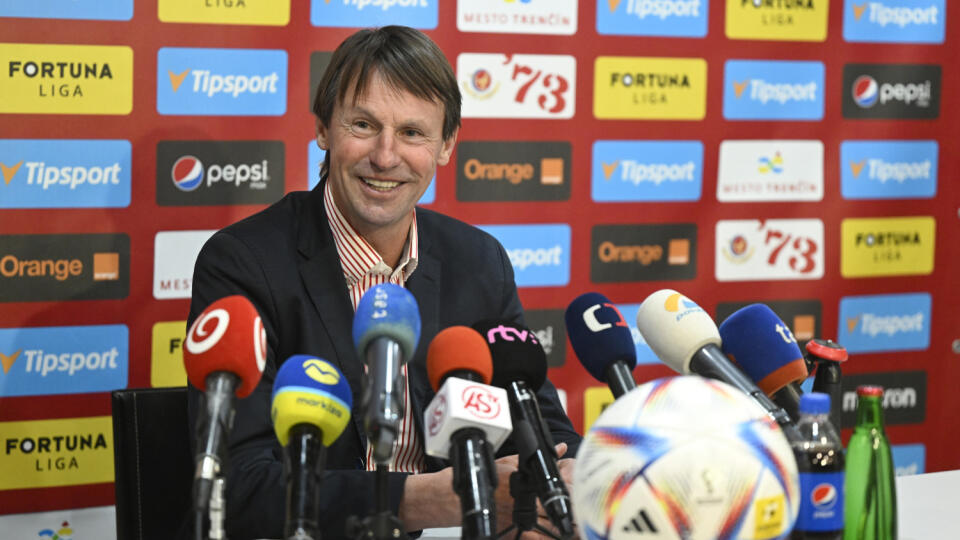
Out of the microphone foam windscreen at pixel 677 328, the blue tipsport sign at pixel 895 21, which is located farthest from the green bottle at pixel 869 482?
the blue tipsport sign at pixel 895 21

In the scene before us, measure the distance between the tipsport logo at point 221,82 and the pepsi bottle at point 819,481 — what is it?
5.72 feet

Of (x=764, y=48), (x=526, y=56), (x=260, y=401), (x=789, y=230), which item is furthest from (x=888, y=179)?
(x=260, y=401)

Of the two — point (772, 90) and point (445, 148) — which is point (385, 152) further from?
point (772, 90)

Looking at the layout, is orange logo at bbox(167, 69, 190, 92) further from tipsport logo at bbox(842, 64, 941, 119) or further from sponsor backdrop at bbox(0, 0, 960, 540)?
tipsport logo at bbox(842, 64, 941, 119)

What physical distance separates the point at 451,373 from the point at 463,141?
1.59 meters

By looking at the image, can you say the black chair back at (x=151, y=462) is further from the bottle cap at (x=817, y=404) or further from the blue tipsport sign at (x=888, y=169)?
the blue tipsport sign at (x=888, y=169)

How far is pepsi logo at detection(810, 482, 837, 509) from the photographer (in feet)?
4.23

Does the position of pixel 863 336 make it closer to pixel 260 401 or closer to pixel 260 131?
pixel 260 131

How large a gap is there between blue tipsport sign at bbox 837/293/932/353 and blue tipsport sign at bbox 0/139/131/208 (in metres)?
2.12

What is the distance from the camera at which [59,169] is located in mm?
2518

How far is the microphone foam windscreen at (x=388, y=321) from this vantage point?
116 cm

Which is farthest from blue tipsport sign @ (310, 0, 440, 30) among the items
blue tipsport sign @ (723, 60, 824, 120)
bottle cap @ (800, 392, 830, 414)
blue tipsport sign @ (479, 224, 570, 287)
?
bottle cap @ (800, 392, 830, 414)

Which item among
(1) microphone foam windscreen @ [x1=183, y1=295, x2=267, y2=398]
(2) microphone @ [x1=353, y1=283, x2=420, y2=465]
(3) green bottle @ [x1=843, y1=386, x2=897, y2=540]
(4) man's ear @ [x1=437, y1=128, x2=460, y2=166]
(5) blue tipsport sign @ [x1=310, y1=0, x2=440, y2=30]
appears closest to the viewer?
(2) microphone @ [x1=353, y1=283, x2=420, y2=465]

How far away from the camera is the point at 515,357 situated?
1.40 meters
